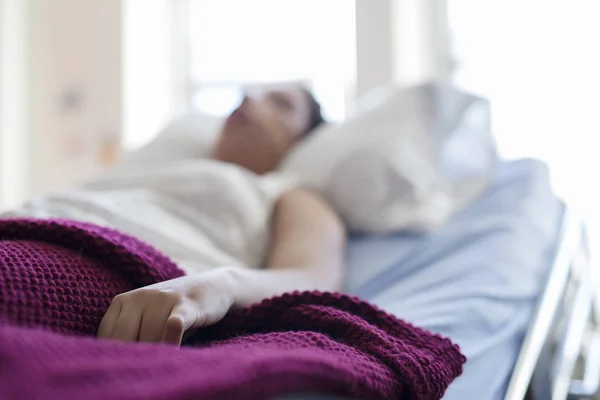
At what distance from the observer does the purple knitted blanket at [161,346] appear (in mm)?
332

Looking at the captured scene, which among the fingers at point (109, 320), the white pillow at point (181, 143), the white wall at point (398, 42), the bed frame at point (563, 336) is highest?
the white wall at point (398, 42)

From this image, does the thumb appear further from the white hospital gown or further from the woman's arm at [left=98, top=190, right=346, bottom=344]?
the white hospital gown

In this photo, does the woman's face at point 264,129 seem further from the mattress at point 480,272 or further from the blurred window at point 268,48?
the blurred window at point 268,48

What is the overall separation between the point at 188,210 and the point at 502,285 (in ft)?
1.61

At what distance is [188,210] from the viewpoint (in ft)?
3.40

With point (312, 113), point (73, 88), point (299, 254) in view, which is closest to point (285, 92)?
point (312, 113)

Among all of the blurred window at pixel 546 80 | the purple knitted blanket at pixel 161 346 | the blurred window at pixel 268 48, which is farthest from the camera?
the blurred window at pixel 268 48

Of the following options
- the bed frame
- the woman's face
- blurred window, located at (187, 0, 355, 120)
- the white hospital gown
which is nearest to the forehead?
the woman's face

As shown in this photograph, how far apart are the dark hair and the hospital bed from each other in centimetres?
41

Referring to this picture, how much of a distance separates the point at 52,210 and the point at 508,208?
770 millimetres

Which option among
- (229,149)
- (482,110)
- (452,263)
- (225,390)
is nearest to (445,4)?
(482,110)

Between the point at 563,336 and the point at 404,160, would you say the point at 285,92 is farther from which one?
the point at 563,336

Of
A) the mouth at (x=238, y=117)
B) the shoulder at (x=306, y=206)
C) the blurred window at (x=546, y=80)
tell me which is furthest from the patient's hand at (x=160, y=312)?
the blurred window at (x=546, y=80)

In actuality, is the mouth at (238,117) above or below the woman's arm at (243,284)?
above
